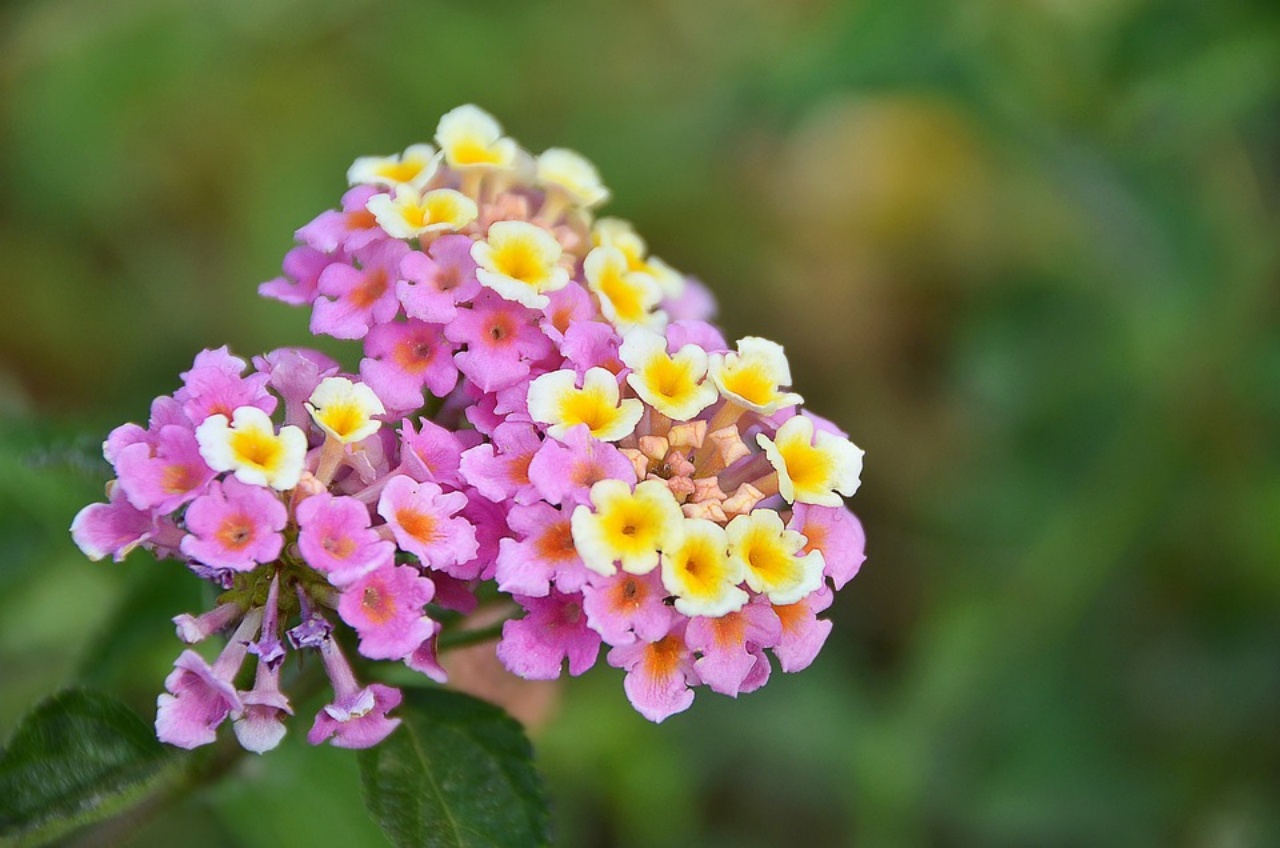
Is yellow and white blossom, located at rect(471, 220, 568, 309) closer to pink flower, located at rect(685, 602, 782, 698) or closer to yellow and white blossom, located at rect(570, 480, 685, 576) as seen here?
yellow and white blossom, located at rect(570, 480, 685, 576)

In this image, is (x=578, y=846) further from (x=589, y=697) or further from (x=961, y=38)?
(x=961, y=38)

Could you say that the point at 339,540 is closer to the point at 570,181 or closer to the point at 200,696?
the point at 200,696

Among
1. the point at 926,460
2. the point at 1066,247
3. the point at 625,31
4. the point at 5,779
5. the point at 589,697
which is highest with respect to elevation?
the point at 625,31

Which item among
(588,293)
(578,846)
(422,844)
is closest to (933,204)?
(578,846)

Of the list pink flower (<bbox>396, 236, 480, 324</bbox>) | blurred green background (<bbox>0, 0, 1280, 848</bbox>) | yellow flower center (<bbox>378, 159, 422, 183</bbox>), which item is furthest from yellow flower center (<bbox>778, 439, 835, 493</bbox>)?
blurred green background (<bbox>0, 0, 1280, 848</bbox>)

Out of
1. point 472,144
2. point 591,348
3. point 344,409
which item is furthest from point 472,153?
point 344,409

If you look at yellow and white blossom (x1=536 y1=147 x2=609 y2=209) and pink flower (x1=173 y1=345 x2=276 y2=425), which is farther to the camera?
yellow and white blossom (x1=536 y1=147 x2=609 y2=209)
